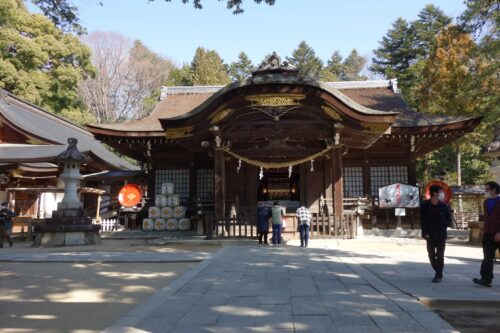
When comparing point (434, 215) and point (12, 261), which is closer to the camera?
point (434, 215)

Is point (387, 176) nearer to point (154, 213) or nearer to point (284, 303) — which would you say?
point (154, 213)

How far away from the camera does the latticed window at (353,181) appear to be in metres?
16.0

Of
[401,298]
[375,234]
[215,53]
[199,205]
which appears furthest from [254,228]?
[215,53]

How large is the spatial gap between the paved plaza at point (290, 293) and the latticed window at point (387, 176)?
744 cm

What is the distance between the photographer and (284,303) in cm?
456

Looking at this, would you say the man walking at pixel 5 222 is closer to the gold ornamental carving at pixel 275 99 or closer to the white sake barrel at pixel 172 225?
the white sake barrel at pixel 172 225

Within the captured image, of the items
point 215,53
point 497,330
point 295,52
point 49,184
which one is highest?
point 295,52

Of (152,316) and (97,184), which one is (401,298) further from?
(97,184)

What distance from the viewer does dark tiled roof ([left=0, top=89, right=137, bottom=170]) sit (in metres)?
18.0

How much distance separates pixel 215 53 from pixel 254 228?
33553 mm

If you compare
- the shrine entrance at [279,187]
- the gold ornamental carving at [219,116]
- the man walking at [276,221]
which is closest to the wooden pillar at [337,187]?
the man walking at [276,221]

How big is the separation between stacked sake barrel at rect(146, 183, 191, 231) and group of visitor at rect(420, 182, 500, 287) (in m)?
10.4

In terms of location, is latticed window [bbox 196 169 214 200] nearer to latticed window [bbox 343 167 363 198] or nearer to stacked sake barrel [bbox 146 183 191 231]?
stacked sake barrel [bbox 146 183 191 231]

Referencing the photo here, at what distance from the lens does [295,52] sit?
56.3 metres
